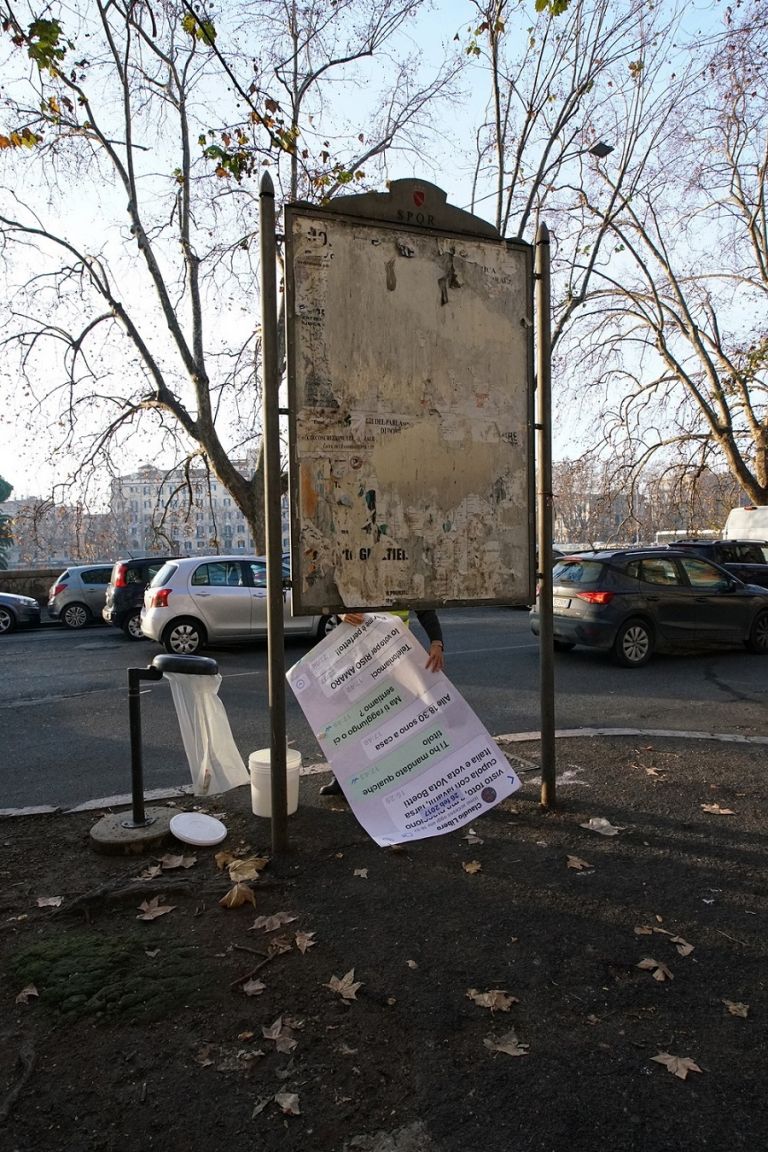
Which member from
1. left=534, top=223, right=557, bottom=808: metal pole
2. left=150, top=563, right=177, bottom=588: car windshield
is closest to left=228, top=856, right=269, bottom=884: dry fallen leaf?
left=534, top=223, right=557, bottom=808: metal pole

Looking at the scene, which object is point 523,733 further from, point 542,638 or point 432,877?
point 432,877

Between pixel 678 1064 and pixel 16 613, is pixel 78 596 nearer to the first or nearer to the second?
pixel 16 613

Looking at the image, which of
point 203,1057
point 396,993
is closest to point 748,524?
point 396,993

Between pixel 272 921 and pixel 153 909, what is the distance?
1.84ft

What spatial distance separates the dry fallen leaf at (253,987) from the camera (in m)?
2.78

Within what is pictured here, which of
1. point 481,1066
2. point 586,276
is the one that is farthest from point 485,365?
point 586,276

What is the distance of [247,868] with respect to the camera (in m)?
3.74

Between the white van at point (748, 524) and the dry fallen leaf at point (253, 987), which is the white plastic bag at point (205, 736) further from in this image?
the white van at point (748, 524)

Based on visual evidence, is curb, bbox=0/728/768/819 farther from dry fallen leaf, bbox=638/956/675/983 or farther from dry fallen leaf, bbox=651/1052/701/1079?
dry fallen leaf, bbox=651/1052/701/1079

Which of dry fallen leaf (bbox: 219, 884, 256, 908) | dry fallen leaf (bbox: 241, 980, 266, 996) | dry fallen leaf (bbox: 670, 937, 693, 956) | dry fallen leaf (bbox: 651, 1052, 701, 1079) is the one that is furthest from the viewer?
dry fallen leaf (bbox: 219, 884, 256, 908)

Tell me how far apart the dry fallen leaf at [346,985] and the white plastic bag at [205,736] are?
5.37 ft

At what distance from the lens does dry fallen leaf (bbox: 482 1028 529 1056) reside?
245 cm

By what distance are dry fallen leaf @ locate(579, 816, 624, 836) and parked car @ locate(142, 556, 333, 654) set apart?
849 cm

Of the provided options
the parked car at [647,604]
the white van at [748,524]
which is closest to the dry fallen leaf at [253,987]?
the parked car at [647,604]
